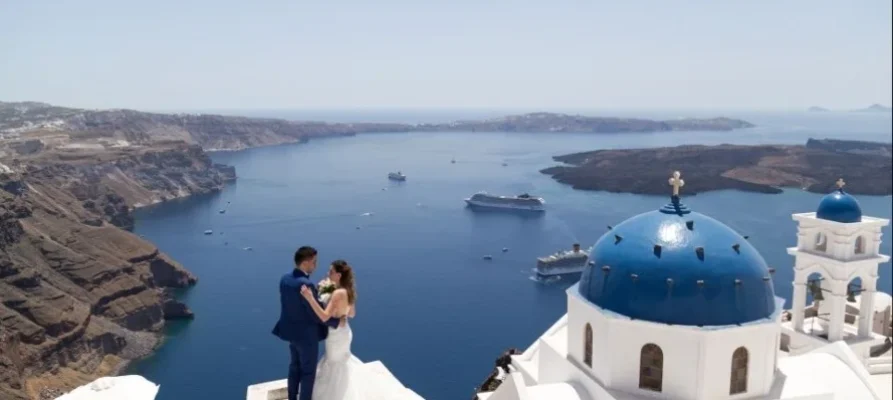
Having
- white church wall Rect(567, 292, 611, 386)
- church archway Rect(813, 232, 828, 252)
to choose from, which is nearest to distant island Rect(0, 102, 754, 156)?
white church wall Rect(567, 292, 611, 386)

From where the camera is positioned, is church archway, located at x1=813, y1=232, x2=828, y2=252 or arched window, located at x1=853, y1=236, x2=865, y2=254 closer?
arched window, located at x1=853, y1=236, x2=865, y2=254

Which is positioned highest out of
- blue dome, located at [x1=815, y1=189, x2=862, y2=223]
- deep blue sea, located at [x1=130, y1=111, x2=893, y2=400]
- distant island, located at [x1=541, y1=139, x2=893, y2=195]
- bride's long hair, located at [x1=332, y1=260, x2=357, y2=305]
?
bride's long hair, located at [x1=332, y1=260, x2=357, y2=305]

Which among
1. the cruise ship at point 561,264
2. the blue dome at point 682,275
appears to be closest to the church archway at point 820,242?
the blue dome at point 682,275

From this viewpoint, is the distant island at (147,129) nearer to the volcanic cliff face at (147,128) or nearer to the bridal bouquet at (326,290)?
the volcanic cliff face at (147,128)

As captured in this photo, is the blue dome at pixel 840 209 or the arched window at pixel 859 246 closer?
the blue dome at pixel 840 209

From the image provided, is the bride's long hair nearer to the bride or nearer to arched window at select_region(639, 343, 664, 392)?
the bride

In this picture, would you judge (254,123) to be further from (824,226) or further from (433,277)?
(824,226)

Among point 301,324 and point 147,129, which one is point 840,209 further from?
point 147,129

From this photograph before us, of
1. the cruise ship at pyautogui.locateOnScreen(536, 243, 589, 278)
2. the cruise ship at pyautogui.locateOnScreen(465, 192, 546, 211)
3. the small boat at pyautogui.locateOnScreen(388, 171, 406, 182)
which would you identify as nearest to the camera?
the cruise ship at pyautogui.locateOnScreen(536, 243, 589, 278)
